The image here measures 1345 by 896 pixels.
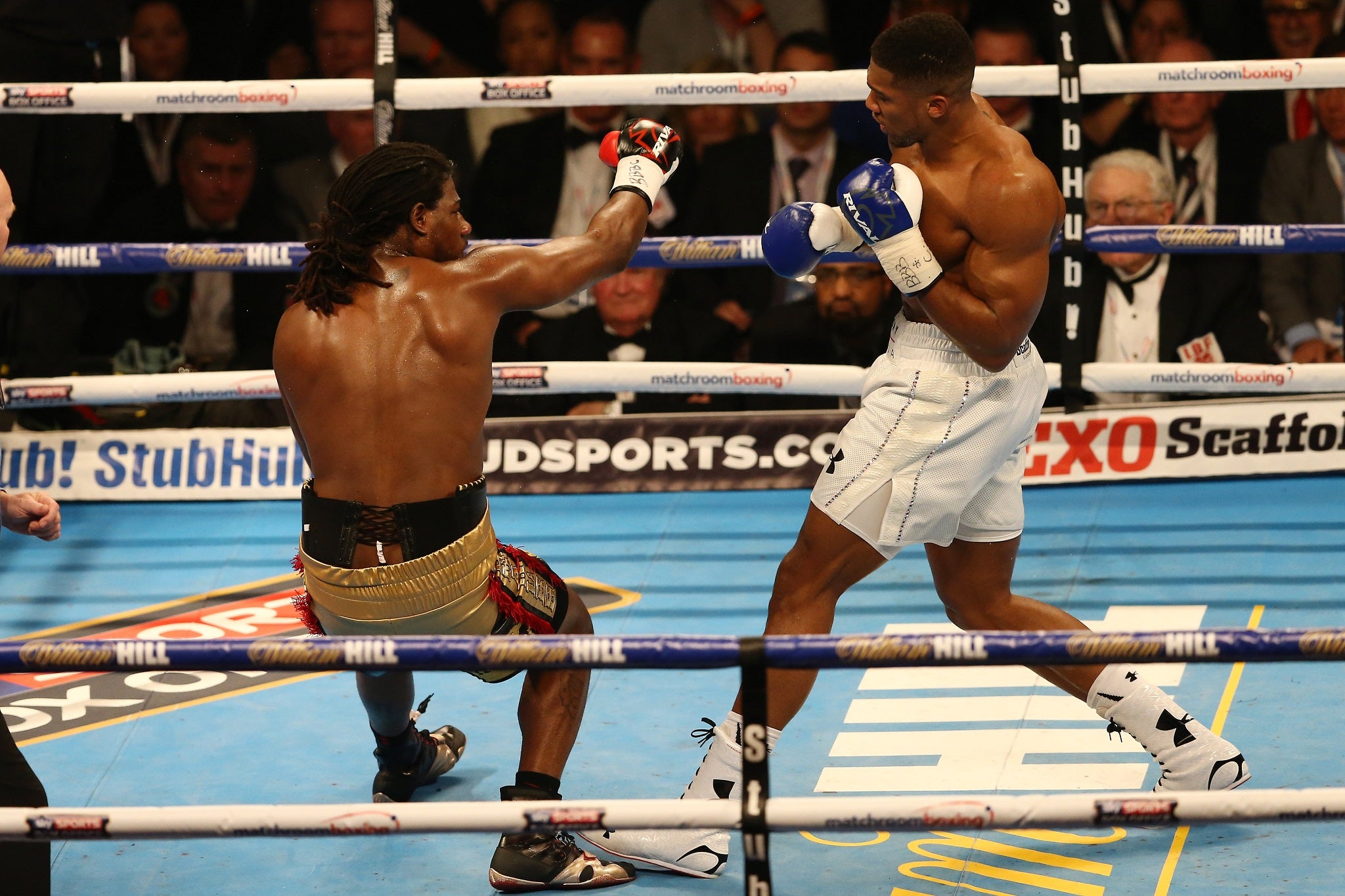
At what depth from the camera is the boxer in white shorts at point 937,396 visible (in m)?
3.07

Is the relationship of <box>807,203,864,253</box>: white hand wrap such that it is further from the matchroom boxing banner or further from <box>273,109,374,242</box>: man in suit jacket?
<box>273,109,374,242</box>: man in suit jacket

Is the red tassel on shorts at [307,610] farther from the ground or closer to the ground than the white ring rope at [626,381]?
closer to the ground

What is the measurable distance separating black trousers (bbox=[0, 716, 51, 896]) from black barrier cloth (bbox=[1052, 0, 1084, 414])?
3043mm

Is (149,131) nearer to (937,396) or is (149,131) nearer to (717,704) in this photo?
(717,704)

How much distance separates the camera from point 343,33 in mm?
5895

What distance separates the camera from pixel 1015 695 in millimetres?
3830

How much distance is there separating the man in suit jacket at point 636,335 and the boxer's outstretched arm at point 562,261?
236cm

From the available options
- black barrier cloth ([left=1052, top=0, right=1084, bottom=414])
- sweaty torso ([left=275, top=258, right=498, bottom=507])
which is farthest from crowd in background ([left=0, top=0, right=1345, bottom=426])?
sweaty torso ([left=275, top=258, right=498, bottom=507])

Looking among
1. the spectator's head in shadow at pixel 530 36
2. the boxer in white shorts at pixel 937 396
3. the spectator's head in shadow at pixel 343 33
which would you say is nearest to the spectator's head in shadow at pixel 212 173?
the spectator's head in shadow at pixel 343 33

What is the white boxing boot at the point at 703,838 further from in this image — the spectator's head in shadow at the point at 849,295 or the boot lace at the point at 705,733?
the spectator's head in shadow at the point at 849,295

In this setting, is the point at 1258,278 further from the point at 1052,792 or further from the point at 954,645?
the point at 954,645

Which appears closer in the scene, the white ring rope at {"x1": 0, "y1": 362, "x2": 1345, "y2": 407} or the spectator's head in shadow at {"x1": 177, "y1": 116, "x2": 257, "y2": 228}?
the white ring rope at {"x1": 0, "y1": 362, "x2": 1345, "y2": 407}

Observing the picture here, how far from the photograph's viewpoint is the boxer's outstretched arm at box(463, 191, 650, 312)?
302 cm

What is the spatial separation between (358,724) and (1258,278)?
3.65 m
